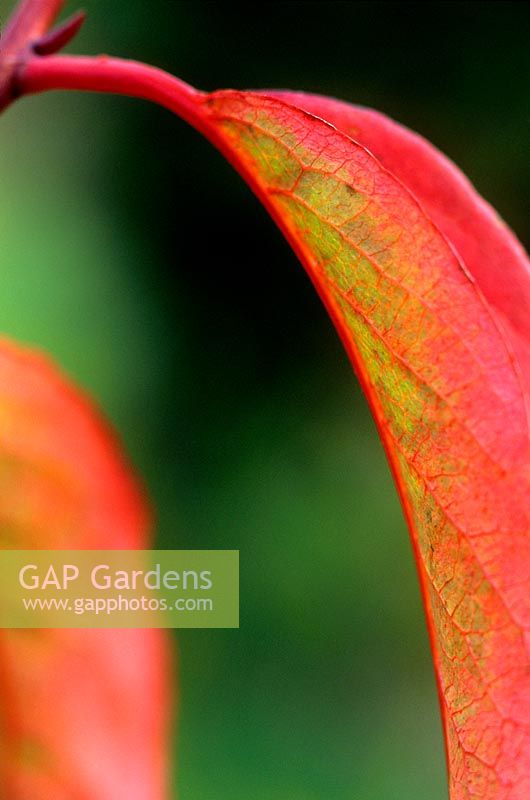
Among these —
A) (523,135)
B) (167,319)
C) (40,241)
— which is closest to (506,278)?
(40,241)

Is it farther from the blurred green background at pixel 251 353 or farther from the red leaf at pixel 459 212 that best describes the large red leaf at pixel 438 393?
the blurred green background at pixel 251 353

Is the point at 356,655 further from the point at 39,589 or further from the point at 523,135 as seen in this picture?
the point at 39,589

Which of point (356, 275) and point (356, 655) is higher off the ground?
point (356, 655)

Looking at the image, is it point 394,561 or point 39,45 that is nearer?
point 39,45

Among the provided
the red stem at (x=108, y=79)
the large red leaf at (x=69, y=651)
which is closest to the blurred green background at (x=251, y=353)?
the large red leaf at (x=69, y=651)

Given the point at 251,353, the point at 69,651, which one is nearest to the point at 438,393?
the point at 69,651

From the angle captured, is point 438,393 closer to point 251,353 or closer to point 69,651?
point 69,651

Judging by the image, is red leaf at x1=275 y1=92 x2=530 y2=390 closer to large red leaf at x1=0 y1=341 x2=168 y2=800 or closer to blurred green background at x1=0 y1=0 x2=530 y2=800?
large red leaf at x1=0 y1=341 x2=168 y2=800
